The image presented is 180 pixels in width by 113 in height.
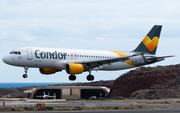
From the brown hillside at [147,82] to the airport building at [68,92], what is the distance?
11.6 metres

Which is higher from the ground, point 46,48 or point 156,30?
point 156,30

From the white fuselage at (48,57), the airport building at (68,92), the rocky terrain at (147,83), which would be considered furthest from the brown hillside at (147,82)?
the white fuselage at (48,57)

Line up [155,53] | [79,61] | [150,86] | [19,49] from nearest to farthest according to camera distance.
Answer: [19,49] < [79,61] < [155,53] < [150,86]

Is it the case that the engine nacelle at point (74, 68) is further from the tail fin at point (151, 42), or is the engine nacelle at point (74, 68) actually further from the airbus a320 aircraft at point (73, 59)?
the tail fin at point (151, 42)

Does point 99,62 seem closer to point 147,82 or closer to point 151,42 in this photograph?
point 151,42

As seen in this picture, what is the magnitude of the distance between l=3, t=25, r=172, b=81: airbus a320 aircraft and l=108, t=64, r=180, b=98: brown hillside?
40.3m

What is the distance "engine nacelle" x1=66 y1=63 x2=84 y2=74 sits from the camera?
51.1 meters

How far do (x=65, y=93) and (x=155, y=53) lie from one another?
66583mm

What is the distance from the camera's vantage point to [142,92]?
333ft

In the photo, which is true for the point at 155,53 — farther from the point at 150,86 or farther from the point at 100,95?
the point at 100,95

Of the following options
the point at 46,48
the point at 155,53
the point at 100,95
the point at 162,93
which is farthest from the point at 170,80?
the point at 46,48

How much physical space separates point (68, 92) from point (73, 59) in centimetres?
7372

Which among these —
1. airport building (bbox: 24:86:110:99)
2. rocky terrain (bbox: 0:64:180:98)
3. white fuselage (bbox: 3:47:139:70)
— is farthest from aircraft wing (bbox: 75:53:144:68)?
airport building (bbox: 24:86:110:99)

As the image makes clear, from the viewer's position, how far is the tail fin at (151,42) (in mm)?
64188
